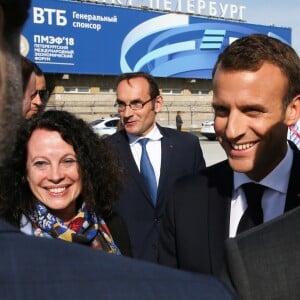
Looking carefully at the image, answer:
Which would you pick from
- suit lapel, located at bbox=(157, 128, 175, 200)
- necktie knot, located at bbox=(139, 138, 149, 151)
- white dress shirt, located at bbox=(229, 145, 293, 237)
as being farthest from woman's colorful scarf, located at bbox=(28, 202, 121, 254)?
necktie knot, located at bbox=(139, 138, 149, 151)

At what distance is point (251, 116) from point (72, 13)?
3466cm

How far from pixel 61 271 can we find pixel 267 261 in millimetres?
461

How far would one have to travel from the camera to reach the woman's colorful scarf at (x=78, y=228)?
252 centimetres

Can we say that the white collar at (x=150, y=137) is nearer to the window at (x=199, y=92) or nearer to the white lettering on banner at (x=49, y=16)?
the white lettering on banner at (x=49, y=16)

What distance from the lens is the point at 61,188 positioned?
8.57 feet

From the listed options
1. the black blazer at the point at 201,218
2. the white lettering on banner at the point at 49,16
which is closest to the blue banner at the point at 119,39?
the white lettering on banner at the point at 49,16

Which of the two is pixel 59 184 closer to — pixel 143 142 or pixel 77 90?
pixel 143 142

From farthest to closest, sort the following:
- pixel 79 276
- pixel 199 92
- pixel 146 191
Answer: pixel 199 92 < pixel 146 191 < pixel 79 276

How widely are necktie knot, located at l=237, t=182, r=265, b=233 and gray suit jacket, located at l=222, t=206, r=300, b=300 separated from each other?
64 cm

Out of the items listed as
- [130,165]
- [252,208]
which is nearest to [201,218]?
[252,208]

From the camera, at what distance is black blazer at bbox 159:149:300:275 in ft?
6.03

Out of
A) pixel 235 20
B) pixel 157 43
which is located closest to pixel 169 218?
pixel 157 43

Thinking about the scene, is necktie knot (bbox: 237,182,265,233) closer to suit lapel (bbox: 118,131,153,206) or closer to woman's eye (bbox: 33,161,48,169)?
woman's eye (bbox: 33,161,48,169)

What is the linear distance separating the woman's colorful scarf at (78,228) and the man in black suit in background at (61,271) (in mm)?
1644
